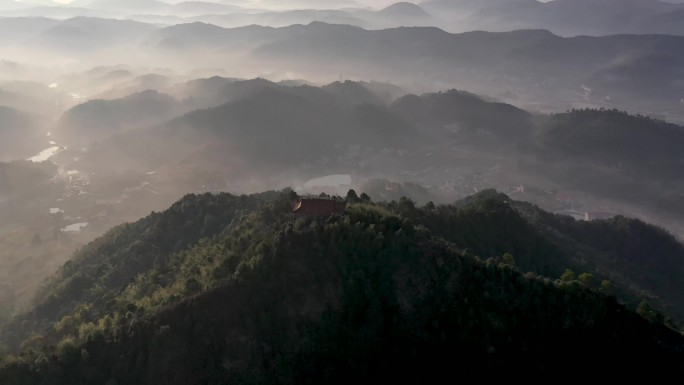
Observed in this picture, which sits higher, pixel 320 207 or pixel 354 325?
pixel 320 207

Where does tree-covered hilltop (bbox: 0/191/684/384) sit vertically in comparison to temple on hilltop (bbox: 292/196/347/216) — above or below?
below

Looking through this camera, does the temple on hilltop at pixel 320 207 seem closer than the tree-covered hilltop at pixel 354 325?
No

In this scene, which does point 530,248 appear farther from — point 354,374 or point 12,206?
point 12,206

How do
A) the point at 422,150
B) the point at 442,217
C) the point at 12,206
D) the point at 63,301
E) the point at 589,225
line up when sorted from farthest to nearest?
the point at 422,150, the point at 12,206, the point at 589,225, the point at 63,301, the point at 442,217

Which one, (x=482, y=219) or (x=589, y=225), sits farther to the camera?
(x=589, y=225)

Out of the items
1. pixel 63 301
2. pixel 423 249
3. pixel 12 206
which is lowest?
pixel 12 206

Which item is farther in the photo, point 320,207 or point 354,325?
point 320,207

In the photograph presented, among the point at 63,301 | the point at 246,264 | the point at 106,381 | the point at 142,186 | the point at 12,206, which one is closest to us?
the point at 106,381

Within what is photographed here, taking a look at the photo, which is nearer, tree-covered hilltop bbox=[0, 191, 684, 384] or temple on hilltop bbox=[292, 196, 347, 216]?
tree-covered hilltop bbox=[0, 191, 684, 384]

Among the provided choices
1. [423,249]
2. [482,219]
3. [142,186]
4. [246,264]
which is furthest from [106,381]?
[142,186]

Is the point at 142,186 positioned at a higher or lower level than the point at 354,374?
lower

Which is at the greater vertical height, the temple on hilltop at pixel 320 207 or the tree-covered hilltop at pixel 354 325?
the temple on hilltop at pixel 320 207
